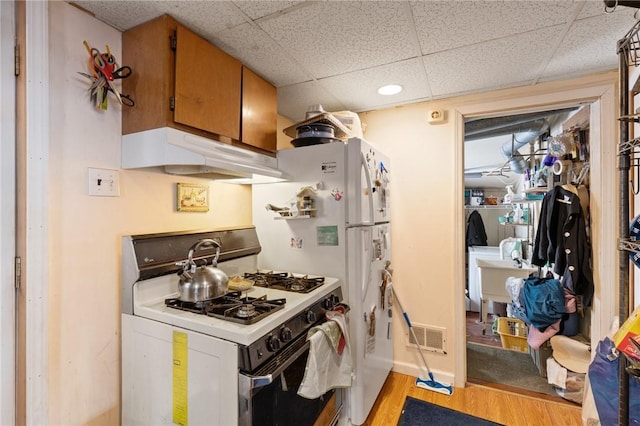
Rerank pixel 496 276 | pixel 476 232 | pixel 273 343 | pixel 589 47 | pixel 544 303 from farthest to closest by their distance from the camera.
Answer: pixel 476 232 < pixel 496 276 < pixel 544 303 < pixel 589 47 < pixel 273 343

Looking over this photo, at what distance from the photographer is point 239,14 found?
1309 mm

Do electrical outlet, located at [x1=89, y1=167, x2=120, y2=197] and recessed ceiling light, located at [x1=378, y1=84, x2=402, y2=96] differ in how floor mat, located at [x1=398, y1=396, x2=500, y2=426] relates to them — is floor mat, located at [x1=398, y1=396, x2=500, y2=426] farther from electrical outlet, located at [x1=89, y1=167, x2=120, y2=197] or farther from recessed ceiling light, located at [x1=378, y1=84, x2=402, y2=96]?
recessed ceiling light, located at [x1=378, y1=84, x2=402, y2=96]

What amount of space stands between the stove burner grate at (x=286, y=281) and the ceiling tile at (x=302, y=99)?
4.21 ft

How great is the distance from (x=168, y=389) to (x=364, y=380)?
3.73 feet

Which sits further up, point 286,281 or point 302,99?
point 302,99

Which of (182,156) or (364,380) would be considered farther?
(364,380)

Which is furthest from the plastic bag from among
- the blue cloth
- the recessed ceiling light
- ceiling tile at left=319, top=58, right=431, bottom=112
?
the recessed ceiling light

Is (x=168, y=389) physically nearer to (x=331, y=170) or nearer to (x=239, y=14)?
(x=331, y=170)

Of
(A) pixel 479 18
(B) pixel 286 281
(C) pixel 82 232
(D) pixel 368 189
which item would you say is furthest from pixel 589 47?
(C) pixel 82 232

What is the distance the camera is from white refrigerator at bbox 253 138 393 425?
1.77m

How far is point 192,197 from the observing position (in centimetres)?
169

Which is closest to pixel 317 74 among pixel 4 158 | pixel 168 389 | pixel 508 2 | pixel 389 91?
pixel 389 91

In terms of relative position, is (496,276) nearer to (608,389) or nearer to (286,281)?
(608,389)

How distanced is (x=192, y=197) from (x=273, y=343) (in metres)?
0.98
